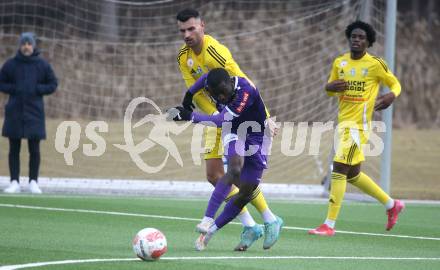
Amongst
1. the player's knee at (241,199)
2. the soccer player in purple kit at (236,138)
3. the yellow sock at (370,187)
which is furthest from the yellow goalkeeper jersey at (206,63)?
the yellow sock at (370,187)

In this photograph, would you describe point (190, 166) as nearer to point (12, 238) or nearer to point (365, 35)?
point (365, 35)

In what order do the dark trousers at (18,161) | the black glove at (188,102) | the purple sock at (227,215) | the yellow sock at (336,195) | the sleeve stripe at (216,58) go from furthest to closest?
the dark trousers at (18,161), the yellow sock at (336,195), the sleeve stripe at (216,58), the black glove at (188,102), the purple sock at (227,215)

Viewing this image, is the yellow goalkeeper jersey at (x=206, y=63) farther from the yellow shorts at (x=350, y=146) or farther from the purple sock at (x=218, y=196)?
the yellow shorts at (x=350, y=146)

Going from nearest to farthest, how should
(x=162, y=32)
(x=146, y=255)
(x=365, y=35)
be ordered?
(x=146, y=255) → (x=365, y=35) → (x=162, y=32)

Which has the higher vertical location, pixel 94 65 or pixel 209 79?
pixel 94 65

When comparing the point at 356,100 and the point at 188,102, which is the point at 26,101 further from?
the point at 188,102

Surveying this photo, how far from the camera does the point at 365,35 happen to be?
11.5m

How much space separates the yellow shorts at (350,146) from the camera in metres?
11.5

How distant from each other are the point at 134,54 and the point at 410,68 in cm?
1158

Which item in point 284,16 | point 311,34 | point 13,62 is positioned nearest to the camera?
point 13,62

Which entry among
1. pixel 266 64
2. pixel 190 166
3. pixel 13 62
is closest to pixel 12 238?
pixel 13 62

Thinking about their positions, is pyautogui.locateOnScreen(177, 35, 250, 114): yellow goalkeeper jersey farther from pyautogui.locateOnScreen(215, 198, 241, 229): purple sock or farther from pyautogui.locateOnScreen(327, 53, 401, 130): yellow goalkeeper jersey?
pyautogui.locateOnScreen(327, 53, 401, 130): yellow goalkeeper jersey

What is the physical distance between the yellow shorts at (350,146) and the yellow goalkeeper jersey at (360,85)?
0.27 feet

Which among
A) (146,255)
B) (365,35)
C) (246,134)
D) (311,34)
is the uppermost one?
(311,34)
